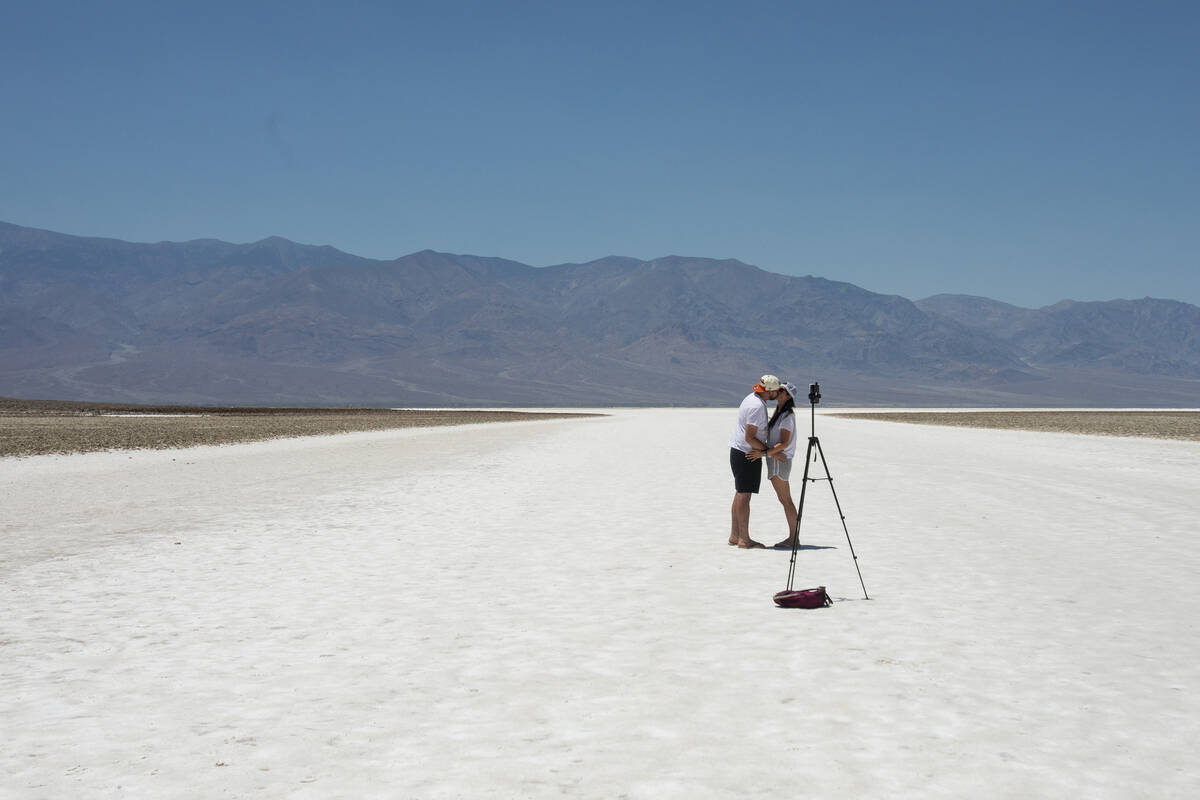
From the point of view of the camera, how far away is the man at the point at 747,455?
1112cm

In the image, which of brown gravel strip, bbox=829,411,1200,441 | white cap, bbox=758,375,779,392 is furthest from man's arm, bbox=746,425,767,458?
brown gravel strip, bbox=829,411,1200,441

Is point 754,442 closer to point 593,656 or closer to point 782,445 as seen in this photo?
point 782,445

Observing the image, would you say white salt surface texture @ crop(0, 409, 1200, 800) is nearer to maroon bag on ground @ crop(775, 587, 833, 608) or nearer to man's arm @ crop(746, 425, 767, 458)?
maroon bag on ground @ crop(775, 587, 833, 608)

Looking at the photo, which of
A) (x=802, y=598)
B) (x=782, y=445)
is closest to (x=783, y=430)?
(x=782, y=445)

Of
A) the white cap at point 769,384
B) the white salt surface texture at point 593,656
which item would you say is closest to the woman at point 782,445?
the white cap at point 769,384

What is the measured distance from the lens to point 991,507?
1583 centimetres

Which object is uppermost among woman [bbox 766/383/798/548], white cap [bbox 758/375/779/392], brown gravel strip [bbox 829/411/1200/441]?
white cap [bbox 758/375/779/392]

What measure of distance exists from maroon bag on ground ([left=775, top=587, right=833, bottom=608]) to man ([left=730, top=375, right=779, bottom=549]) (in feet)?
9.43

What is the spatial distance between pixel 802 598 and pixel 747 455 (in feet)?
10.7

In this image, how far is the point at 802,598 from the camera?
8211 millimetres

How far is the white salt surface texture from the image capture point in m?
4.85

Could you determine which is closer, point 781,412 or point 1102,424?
point 781,412

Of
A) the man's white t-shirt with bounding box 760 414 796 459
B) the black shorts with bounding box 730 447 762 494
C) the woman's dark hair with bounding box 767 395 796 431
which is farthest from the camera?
the black shorts with bounding box 730 447 762 494

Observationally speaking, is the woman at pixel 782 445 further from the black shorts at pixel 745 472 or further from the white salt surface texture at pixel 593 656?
the white salt surface texture at pixel 593 656
